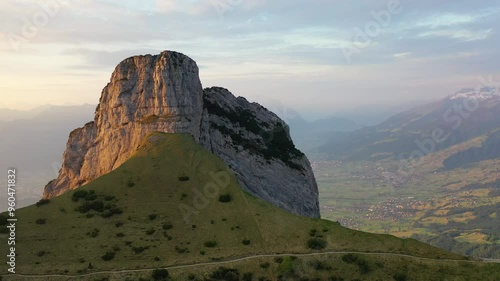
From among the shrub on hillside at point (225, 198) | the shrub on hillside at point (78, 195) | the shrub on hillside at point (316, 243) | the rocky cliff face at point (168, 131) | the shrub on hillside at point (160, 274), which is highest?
the rocky cliff face at point (168, 131)

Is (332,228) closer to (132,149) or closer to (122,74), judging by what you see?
(132,149)

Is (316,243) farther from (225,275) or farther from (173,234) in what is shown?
(173,234)

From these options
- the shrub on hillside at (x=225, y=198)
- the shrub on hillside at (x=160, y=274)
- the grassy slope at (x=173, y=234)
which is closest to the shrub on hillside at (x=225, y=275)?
the grassy slope at (x=173, y=234)

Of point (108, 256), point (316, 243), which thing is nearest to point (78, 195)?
point (108, 256)

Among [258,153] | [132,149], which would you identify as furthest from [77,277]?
[258,153]

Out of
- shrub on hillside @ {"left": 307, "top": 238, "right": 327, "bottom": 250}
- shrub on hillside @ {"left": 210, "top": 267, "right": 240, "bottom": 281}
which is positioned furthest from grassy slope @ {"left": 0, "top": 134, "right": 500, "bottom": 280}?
shrub on hillside @ {"left": 210, "top": 267, "right": 240, "bottom": 281}

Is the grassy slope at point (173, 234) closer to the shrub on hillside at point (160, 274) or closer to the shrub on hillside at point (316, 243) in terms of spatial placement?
the shrub on hillside at point (316, 243)

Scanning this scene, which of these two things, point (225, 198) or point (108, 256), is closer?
point (108, 256)
